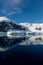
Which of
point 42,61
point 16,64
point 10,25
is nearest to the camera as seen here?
point 16,64

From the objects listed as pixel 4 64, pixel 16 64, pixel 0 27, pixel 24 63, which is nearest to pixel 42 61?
pixel 24 63

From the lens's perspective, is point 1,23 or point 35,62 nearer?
point 35,62

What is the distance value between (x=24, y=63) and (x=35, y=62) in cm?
45

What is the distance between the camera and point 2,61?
219 inches

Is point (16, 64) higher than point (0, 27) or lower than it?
lower

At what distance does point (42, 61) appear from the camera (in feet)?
18.2

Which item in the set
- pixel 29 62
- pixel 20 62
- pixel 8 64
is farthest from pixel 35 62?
pixel 8 64

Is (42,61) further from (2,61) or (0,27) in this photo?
(0,27)

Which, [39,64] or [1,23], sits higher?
[1,23]

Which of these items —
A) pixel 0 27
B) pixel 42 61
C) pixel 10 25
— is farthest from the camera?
pixel 10 25

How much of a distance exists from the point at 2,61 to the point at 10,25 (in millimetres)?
41263

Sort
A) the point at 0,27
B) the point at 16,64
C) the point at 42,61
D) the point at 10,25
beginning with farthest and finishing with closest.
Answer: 1. the point at 10,25
2. the point at 0,27
3. the point at 42,61
4. the point at 16,64

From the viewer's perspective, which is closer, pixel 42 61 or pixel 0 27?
pixel 42 61

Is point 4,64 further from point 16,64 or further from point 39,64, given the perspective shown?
point 39,64
